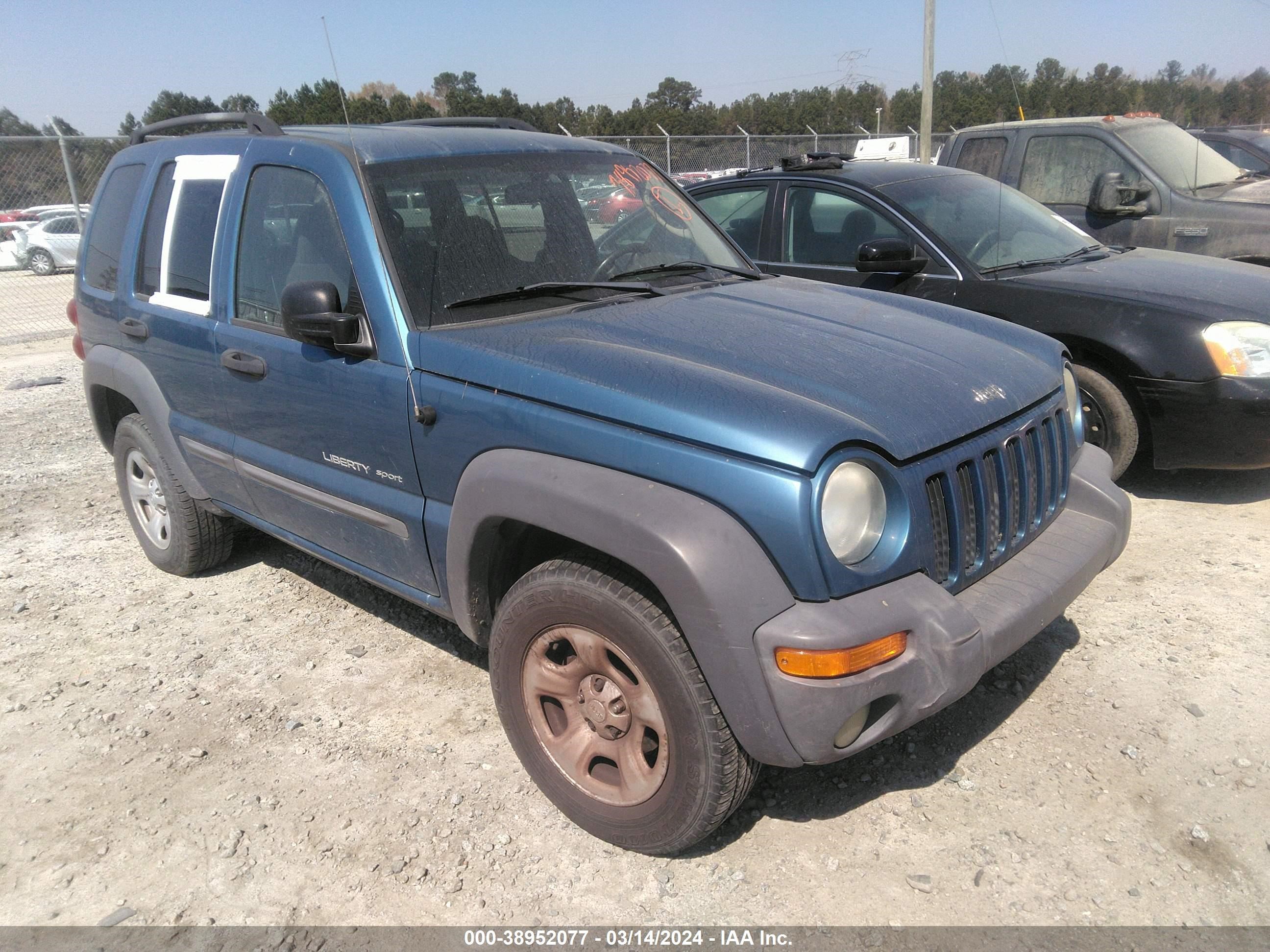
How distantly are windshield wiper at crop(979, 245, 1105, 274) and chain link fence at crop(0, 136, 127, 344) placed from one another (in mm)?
8343

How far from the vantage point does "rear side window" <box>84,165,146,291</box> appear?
13.8 feet

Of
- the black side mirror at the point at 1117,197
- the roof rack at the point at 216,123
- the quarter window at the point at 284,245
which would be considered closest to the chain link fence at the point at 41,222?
the roof rack at the point at 216,123

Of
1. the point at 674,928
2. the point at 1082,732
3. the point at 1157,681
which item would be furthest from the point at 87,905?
the point at 1157,681

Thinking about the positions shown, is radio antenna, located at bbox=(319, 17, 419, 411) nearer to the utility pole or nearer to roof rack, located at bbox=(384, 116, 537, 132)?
roof rack, located at bbox=(384, 116, 537, 132)

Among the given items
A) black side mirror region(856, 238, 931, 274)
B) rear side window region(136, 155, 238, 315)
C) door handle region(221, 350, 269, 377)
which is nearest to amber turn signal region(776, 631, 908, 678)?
door handle region(221, 350, 269, 377)

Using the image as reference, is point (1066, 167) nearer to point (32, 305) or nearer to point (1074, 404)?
point (1074, 404)

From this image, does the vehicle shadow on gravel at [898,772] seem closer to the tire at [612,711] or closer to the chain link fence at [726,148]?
the tire at [612,711]

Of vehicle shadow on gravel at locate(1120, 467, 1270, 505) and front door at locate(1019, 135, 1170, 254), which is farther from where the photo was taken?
front door at locate(1019, 135, 1170, 254)

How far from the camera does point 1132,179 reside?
23.1ft

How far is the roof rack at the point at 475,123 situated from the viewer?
4012 mm

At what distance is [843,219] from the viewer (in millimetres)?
5582

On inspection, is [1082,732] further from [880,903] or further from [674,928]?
[674,928]

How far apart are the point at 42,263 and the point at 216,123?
18.4m

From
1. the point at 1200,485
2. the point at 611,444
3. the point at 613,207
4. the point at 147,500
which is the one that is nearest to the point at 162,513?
the point at 147,500
